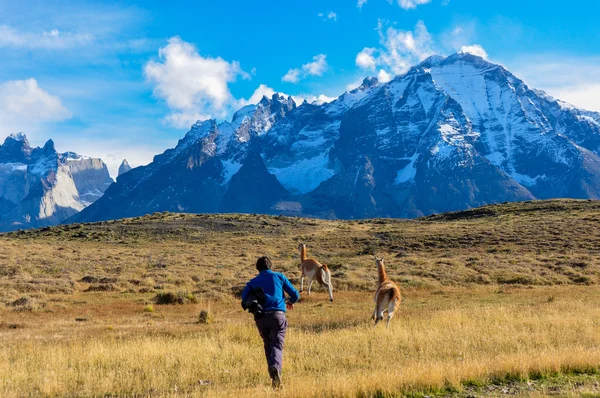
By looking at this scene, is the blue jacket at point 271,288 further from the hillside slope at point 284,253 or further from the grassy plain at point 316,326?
the hillside slope at point 284,253

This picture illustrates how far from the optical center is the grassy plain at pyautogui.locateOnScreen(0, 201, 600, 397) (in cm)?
983

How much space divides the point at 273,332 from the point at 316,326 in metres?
7.54

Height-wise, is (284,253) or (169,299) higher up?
(284,253)

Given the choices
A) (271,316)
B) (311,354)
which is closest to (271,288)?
(271,316)

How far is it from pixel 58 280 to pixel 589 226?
5311cm

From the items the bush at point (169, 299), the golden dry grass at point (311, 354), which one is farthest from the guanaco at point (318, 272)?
the bush at point (169, 299)

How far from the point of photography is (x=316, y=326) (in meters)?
16.8

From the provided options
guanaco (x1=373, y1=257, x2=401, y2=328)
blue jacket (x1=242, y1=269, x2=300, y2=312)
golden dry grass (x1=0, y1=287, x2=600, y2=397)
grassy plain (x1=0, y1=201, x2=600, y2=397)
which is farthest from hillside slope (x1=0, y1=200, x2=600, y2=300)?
blue jacket (x1=242, y1=269, x2=300, y2=312)

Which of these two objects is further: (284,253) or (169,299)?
(284,253)

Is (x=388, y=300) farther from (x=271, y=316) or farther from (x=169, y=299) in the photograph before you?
(x=169, y=299)

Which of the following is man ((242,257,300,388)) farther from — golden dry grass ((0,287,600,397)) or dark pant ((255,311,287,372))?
golden dry grass ((0,287,600,397))

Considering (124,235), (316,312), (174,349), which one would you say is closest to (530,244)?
(316,312)

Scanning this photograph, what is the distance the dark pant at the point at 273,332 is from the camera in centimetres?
952

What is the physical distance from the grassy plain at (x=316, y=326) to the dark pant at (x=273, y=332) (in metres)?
0.62
